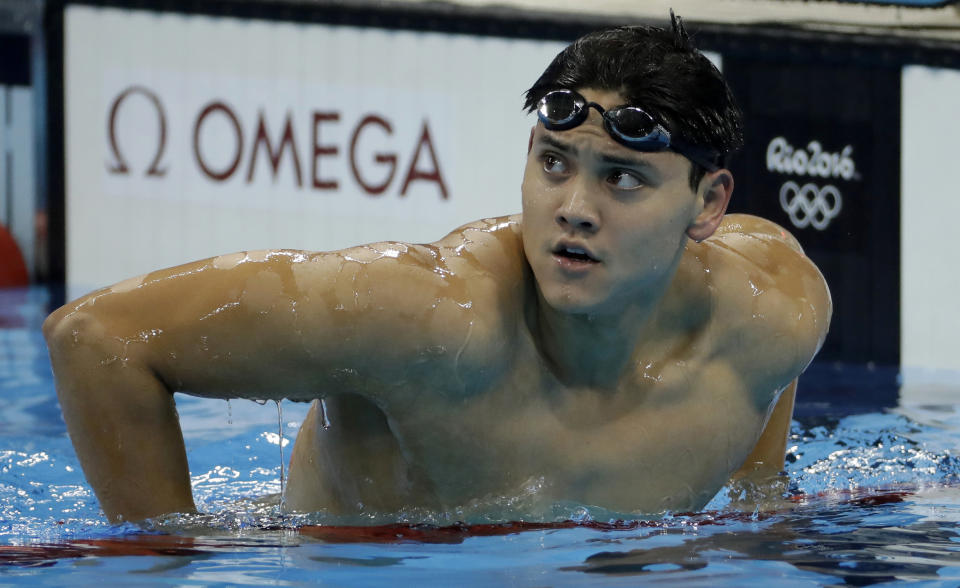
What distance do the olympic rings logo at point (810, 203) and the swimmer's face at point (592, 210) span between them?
16.9 ft

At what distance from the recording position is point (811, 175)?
7.26 meters

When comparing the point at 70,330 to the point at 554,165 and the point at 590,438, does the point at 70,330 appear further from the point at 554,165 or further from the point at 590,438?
the point at 590,438

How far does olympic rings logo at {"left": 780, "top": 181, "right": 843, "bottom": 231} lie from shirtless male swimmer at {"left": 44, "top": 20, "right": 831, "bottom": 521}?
470cm

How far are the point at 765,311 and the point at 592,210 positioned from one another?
634 mm

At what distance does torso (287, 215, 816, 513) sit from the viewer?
2283mm

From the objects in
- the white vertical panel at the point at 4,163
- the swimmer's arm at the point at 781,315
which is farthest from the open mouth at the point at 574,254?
the white vertical panel at the point at 4,163

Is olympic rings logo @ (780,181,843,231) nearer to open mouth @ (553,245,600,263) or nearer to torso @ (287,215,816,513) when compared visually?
torso @ (287,215,816,513)

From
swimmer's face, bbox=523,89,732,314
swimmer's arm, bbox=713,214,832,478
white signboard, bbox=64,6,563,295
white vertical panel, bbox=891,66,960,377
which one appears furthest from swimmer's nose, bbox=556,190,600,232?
white vertical panel, bbox=891,66,960,377

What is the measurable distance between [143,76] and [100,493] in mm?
5573

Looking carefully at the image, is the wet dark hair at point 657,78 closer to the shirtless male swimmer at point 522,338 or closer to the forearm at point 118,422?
the shirtless male swimmer at point 522,338

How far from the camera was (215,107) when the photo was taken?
23.8 ft

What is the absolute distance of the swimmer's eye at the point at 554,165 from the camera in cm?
222

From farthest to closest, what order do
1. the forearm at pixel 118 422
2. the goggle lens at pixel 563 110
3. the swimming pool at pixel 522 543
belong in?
the goggle lens at pixel 563 110 → the forearm at pixel 118 422 → the swimming pool at pixel 522 543

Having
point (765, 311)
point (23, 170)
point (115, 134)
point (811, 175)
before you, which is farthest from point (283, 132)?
point (765, 311)
